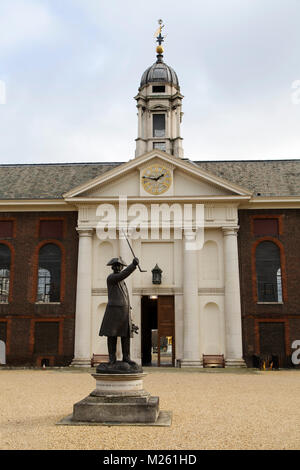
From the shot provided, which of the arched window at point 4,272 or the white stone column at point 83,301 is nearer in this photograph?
the white stone column at point 83,301

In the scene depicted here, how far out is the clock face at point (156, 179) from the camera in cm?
2923

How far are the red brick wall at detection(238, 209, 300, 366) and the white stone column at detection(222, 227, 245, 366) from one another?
0.59 metres

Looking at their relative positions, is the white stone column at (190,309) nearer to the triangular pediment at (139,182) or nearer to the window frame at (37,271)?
the triangular pediment at (139,182)

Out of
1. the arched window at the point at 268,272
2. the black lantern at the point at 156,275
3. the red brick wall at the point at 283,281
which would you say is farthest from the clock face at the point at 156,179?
the arched window at the point at 268,272

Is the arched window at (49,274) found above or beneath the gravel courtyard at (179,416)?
above

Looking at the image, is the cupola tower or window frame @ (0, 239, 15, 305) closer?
window frame @ (0, 239, 15, 305)

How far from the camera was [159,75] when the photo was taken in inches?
1442

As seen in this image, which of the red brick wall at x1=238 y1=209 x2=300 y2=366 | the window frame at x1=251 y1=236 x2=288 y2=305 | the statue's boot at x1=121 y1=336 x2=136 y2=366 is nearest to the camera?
the statue's boot at x1=121 y1=336 x2=136 y2=366

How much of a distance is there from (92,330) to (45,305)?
10.8ft

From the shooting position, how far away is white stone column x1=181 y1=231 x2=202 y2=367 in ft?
88.3

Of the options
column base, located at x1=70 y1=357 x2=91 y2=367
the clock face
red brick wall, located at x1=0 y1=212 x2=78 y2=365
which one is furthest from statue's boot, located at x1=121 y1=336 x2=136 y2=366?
the clock face

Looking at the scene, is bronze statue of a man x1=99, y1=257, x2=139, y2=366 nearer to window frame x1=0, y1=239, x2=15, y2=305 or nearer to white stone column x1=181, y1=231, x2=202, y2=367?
white stone column x1=181, y1=231, x2=202, y2=367

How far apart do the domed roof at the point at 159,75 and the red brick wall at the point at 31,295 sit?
43.9 feet
